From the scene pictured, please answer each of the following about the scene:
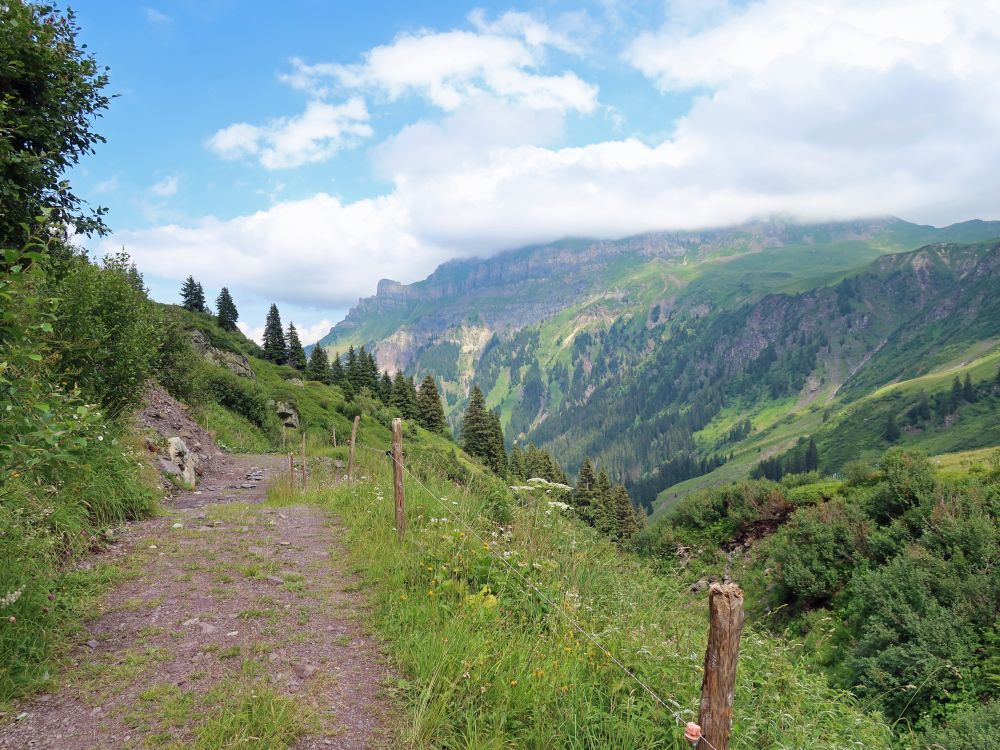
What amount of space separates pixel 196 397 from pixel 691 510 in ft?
107

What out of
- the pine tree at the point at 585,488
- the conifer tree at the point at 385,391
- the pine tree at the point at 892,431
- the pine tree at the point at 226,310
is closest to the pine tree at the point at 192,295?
the pine tree at the point at 226,310

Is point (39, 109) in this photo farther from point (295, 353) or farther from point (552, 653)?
point (295, 353)

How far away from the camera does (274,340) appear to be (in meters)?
91.6

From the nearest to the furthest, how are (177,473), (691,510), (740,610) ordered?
(740,610) → (177,473) → (691,510)

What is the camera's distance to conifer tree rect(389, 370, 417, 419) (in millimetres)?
81688

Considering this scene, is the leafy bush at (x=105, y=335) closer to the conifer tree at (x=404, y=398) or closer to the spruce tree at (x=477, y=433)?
the spruce tree at (x=477, y=433)

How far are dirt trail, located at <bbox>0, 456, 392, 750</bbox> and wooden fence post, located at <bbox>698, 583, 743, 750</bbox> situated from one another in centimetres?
296

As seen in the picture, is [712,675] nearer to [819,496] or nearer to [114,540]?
[114,540]

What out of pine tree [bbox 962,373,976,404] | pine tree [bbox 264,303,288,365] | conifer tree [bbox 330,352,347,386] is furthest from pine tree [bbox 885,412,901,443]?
pine tree [bbox 264,303,288,365]

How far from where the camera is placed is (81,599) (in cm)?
654

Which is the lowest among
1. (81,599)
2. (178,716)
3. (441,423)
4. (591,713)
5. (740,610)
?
(441,423)

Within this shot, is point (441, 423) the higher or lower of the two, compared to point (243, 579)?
lower

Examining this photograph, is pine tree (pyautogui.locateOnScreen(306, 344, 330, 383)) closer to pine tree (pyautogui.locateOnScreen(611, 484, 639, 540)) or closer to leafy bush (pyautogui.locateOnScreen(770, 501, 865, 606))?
pine tree (pyautogui.locateOnScreen(611, 484, 639, 540))

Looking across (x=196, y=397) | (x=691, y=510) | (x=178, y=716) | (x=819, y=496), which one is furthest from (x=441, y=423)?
(x=178, y=716)
